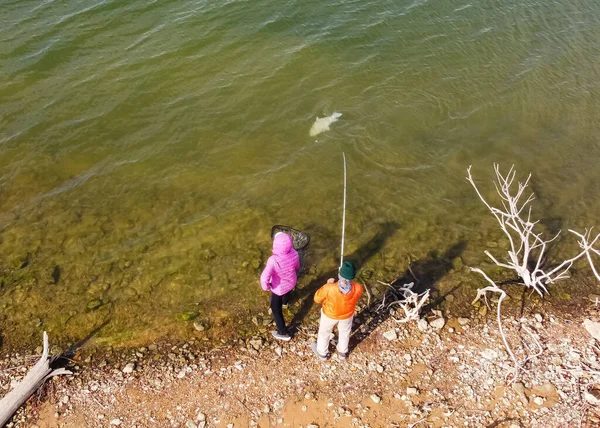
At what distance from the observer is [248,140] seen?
1274cm

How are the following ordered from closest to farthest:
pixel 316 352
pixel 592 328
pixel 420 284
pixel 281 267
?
pixel 281 267 → pixel 316 352 → pixel 592 328 → pixel 420 284

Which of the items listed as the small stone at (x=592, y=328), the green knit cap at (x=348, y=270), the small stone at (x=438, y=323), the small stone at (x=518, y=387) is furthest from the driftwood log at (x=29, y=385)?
the small stone at (x=592, y=328)

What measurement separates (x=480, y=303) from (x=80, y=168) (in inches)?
392

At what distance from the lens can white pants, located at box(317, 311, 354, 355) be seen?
6.96 metres

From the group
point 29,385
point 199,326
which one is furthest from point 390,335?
point 29,385

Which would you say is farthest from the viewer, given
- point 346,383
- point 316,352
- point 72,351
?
point 72,351

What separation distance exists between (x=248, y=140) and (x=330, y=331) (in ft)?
23.1

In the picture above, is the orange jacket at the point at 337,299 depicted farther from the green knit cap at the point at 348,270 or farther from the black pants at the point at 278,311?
the black pants at the point at 278,311

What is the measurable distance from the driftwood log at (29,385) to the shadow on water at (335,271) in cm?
395

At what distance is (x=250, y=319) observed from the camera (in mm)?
8398

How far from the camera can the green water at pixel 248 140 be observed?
30.5 ft

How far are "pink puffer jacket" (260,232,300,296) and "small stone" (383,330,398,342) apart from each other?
1.94 m

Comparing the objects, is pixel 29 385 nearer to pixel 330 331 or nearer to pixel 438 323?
pixel 330 331

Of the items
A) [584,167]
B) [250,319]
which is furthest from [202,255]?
[584,167]
